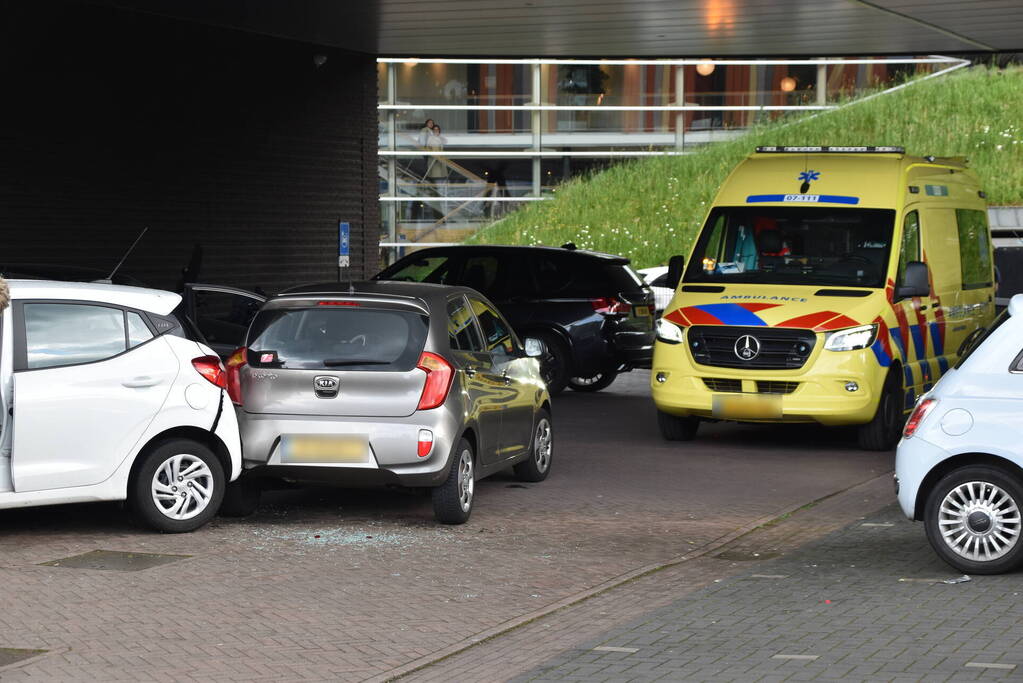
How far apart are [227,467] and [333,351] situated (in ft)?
3.20

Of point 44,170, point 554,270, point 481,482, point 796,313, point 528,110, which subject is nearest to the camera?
point 481,482

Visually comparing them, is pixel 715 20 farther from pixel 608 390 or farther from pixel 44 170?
pixel 44 170

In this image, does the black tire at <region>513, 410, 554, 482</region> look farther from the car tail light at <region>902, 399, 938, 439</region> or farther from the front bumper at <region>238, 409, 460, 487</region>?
the car tail light at <region>902, 399, 938, 439</region>

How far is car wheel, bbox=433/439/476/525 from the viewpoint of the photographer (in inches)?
396

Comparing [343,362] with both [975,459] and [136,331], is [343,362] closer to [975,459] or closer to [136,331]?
[136,331]

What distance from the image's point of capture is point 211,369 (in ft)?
32.3

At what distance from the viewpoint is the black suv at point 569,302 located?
18.9 metres

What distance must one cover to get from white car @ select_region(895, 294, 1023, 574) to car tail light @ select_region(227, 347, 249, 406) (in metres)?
4.12

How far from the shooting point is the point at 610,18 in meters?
19.2

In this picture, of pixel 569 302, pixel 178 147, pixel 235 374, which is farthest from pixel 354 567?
pixel 178 147

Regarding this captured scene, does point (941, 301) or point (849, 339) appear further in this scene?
point (941, 301)

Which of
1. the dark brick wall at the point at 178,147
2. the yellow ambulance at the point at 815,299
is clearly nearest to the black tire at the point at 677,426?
the yellow ambulance at the point at 815,299

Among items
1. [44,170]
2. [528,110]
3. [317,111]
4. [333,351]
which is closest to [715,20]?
[317,111]

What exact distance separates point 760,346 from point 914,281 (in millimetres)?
1495
